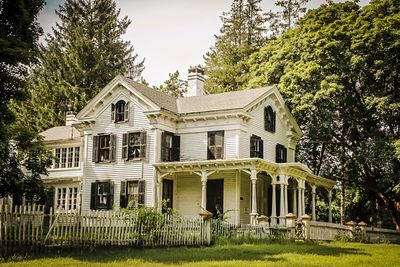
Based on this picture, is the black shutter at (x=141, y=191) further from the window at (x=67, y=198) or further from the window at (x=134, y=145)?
the window at (x=67, y=198)

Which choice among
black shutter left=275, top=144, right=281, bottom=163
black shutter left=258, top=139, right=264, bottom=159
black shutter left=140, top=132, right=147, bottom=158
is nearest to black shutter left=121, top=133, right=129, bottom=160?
black shutter left=140, top=132, right=147, bottom=158

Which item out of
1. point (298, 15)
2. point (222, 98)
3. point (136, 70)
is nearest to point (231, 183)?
point (222, 98)

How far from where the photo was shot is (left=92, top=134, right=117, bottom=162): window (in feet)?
99.7

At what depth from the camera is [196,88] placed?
3541 cm

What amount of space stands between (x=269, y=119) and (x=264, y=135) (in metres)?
1.25

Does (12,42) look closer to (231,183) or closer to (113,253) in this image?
(113,253)

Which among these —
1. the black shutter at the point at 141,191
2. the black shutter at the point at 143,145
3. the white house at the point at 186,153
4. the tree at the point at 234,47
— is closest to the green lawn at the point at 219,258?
the white house at the point at 186,153

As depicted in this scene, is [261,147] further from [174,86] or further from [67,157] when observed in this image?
[174,86]

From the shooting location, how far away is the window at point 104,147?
99.7 ft

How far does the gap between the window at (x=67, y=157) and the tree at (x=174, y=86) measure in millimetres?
17651

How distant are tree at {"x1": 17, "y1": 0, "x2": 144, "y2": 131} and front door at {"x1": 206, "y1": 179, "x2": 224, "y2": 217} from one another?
26.0m

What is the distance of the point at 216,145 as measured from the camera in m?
28.7

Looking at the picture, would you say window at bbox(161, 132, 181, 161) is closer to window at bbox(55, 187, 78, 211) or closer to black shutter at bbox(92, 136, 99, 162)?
black shutter at bbox(92, 136, 99, 162)

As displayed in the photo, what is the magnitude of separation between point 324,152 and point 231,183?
1366 centimetres
